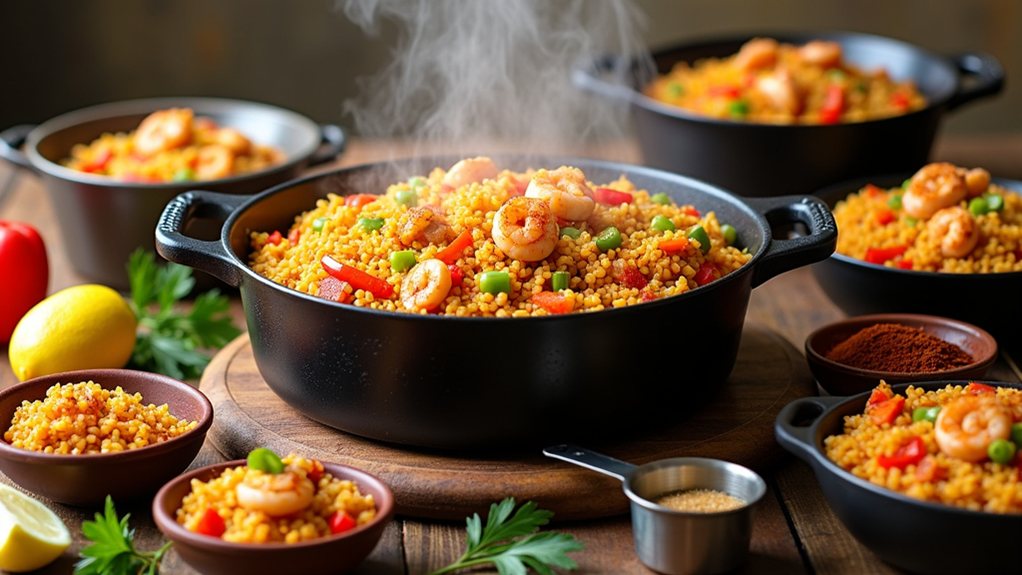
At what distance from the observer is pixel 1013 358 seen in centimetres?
386

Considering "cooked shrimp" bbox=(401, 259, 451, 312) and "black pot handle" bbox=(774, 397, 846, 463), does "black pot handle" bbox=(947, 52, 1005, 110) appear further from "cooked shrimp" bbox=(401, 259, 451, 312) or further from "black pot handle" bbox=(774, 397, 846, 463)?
"cooked shrimp" bbox=(401, 259, 451, 312)

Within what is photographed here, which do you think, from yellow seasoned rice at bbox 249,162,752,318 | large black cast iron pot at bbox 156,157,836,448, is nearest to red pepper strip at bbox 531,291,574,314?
yellow seasoned rice at bbox 249,162,752,318

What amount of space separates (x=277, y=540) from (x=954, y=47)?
21.8ft

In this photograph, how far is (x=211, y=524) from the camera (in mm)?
2510

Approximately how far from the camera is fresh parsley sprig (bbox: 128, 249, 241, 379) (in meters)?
3.84

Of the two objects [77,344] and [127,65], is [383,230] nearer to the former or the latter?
[77,344]

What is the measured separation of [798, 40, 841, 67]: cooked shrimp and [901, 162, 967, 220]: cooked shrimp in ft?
4.41

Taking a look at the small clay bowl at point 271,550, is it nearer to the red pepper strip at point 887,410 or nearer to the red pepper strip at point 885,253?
the red pepper strip at point 887,410

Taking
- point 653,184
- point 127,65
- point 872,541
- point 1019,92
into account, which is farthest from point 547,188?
point 1019,92

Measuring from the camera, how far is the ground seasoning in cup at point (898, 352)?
338cm

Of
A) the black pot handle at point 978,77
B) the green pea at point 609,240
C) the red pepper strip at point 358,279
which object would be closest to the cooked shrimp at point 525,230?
the green pea at point 609,240

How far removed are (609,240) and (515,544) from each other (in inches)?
32.9

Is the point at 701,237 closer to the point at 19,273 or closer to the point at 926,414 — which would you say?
the point at 926,414

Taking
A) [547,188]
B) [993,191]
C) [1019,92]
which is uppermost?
[547,188]
